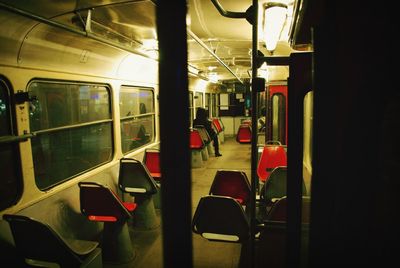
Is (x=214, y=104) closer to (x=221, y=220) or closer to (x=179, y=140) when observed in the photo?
(x=221, y=220)

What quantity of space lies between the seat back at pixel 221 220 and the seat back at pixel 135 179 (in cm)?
153

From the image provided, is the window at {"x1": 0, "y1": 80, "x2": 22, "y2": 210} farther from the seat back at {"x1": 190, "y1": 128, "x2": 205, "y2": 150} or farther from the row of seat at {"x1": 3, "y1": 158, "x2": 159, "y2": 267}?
the seat back at {"x1": 190, "y1": 128, "x2": 205, "y2": 150}

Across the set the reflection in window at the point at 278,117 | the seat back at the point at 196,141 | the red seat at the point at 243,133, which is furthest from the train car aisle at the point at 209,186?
the reflection in window at the point at 278,117

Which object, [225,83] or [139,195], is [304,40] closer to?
[139,195]

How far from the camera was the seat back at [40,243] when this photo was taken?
2.42 metres

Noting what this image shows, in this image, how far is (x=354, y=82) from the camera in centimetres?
99

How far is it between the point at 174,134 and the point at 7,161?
2779 millimetres

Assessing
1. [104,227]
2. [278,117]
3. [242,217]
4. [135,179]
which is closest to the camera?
[242,217]

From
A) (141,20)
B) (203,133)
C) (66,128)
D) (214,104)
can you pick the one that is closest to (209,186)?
(203,133)

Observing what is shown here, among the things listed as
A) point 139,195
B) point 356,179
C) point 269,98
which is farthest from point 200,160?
point 356,179

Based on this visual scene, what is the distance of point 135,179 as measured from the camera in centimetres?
438

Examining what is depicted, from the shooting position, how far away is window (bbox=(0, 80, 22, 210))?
2805mm

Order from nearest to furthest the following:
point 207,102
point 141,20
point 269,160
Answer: point 141,20, point 269,160, point 207,102

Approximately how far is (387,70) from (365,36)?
0.44ft
